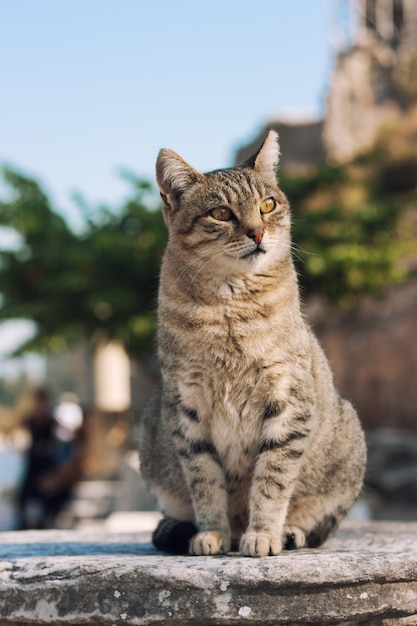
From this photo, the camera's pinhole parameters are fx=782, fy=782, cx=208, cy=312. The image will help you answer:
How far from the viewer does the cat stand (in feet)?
10.3

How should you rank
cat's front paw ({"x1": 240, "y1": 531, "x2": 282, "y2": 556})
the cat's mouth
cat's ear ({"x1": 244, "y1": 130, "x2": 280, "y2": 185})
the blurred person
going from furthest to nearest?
1. the blurred person
2. cat's ear ({"x1": 244, "y1": 130, "x2": 280, "y2": 185})
3. the cat's mouth
4. cat's front paw ({"x1": 240, "y1": 531, "x2": 282, "y2": 556})

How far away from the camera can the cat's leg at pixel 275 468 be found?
3.12m

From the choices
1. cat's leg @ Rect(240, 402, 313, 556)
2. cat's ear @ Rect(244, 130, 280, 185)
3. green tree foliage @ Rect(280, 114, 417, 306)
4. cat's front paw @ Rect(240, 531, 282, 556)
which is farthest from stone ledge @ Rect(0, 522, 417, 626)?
green tree foliage @ Rect(280, 114, 417, 306)

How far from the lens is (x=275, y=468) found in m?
3.12

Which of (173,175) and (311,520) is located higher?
(173,175)

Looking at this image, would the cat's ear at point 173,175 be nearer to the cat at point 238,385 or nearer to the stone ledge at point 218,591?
the cat at point 238,385

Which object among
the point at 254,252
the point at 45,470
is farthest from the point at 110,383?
the point at 254,252

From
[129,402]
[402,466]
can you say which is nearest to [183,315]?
[402,466]

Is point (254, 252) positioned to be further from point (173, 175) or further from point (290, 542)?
point (290, 542)

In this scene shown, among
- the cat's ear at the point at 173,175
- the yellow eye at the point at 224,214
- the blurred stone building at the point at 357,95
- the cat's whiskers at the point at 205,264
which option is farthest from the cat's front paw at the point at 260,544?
the blurred stone building at the point at 357,95

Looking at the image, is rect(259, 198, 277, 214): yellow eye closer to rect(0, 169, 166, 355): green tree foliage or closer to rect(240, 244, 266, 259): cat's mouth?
rect(240, 244, 266, 259): cat's mouth

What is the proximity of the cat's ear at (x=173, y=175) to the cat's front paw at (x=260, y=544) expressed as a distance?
1.47m

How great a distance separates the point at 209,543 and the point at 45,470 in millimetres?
6233

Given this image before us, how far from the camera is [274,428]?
10.3 feet
